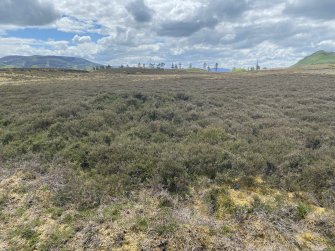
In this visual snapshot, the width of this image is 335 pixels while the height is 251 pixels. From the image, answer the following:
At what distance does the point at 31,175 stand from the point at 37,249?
12.8ft

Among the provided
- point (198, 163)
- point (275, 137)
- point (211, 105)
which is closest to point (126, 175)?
point (198, 163)

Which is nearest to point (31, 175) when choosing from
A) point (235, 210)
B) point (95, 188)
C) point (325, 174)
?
point (95, 188)

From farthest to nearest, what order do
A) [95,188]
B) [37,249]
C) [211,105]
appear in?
[211,105], [95,188], [37,249]

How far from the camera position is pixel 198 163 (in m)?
10.2

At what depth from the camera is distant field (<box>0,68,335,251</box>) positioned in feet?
22.0

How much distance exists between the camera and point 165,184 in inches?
354

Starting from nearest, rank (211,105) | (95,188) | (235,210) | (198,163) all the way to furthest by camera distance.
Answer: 1. (235,210)
2. (95,188)
3. (198,163)
4. (211,105)

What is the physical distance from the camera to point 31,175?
32.2 ft

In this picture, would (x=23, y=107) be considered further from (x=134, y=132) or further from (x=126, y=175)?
(x=126, y=175)

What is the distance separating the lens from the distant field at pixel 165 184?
672 cm

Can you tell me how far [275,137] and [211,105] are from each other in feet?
27.7

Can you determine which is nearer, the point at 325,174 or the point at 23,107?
the point at 325,174

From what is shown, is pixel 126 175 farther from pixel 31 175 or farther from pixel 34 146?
pixel 34 146

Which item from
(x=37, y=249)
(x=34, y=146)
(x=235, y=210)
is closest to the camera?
(x=37, y=249)
